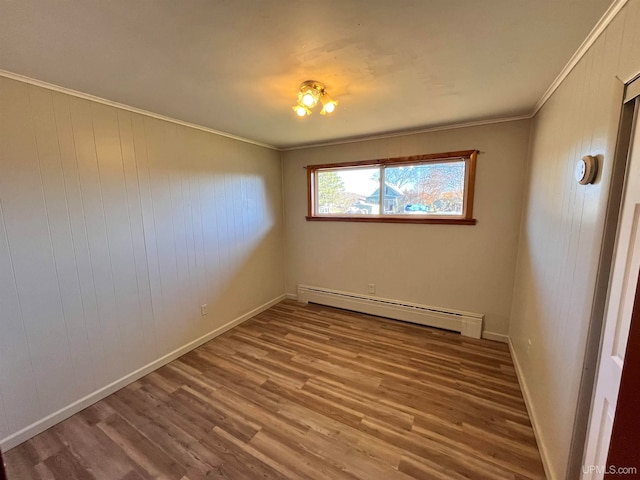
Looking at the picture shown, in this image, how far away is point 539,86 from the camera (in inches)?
71.8

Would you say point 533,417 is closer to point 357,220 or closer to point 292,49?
point 357,220

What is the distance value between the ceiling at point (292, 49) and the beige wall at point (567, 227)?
195 millimetres

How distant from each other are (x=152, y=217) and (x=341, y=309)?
255cm

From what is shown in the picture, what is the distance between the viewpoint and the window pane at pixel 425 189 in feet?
9.44

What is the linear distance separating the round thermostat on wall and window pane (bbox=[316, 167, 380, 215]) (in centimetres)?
213

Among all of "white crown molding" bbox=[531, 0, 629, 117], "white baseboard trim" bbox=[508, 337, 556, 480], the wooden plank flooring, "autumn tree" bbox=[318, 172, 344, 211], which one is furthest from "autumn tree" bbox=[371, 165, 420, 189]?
"white baseboard trim" bbox=[508, 337, 556, 480]

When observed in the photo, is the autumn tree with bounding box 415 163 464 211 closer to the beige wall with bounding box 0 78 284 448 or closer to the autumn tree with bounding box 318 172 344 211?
the autumn tree with bounding box 318 172 344 211

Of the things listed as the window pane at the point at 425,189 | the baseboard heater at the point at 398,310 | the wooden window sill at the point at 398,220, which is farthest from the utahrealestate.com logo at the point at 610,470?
the window pane at the point at 425,189

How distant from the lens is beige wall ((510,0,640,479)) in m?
1.08

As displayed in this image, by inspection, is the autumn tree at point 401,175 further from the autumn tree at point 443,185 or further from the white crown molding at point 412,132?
the white crown molding at point 412,132

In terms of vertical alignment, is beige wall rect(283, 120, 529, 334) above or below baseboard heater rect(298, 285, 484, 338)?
above

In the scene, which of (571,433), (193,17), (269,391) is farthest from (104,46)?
(571,433)

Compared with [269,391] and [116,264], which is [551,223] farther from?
[116,264]

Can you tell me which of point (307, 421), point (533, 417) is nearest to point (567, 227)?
point (533, 417)
